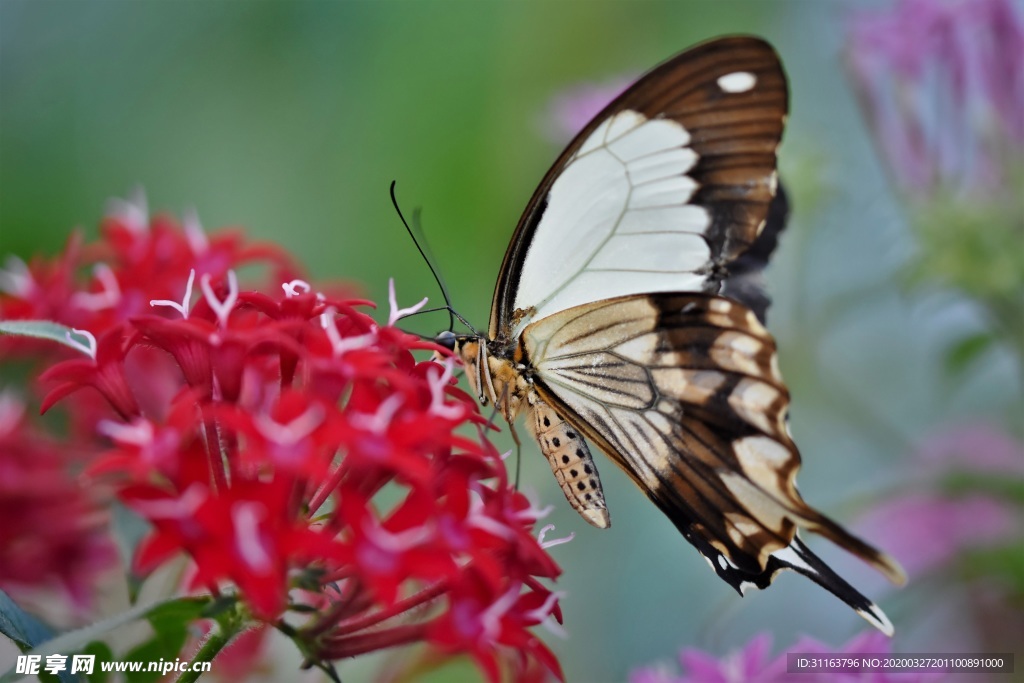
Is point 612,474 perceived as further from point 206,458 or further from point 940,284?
point 206,458

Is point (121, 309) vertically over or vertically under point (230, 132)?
under

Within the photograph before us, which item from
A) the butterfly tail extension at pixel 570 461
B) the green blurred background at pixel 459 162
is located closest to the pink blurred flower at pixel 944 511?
the green blurred background at pixel 459 162

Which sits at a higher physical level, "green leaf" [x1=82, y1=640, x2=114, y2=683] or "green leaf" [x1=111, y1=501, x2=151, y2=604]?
"green leaf" [x1=111, y1=501, x2=151, y2=604]

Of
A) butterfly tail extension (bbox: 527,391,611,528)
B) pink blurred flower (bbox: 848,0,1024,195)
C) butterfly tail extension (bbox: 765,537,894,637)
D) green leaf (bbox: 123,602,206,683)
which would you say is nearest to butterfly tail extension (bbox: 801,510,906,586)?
butterfly tail extension (bbox: 765,537,894,637)

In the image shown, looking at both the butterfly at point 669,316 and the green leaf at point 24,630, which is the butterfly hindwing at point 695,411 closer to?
the butterfly at point 669,316

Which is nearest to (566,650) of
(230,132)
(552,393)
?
(552,393)

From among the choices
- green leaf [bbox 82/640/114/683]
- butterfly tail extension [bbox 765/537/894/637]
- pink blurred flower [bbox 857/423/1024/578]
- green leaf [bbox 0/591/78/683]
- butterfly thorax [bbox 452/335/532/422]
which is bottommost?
pink blurred flower [bbox 857/423/1024/578]

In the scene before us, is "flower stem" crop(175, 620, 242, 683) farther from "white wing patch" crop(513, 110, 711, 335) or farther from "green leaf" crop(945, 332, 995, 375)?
"green leaf" crop(945, 332, 995, 375)
